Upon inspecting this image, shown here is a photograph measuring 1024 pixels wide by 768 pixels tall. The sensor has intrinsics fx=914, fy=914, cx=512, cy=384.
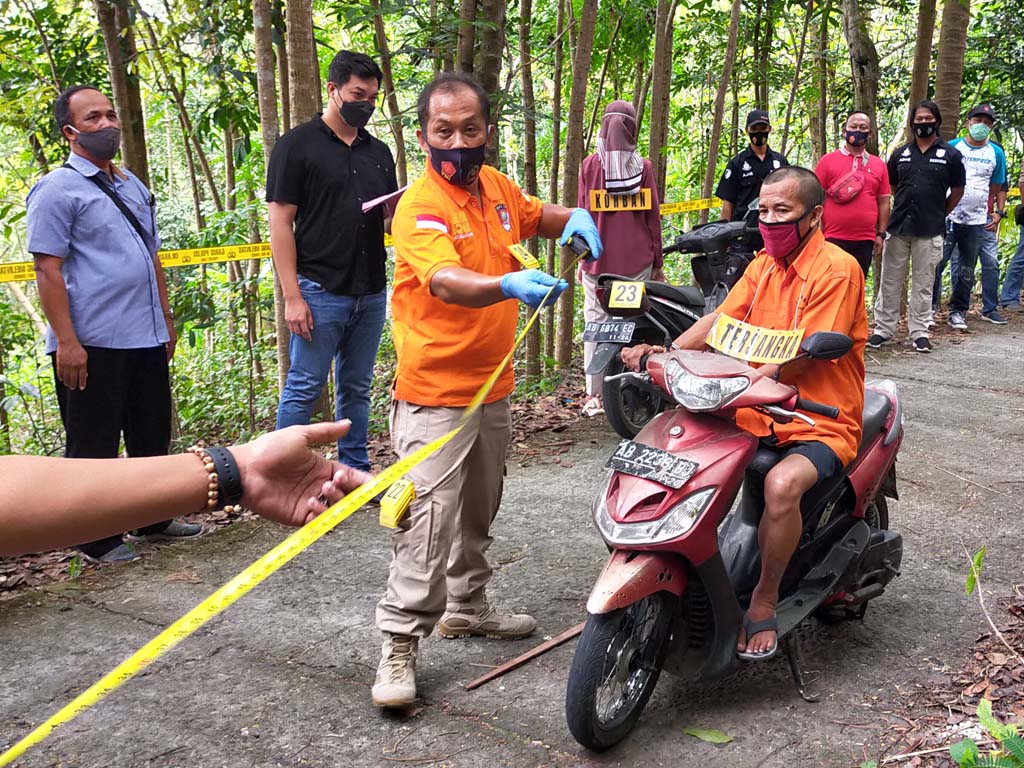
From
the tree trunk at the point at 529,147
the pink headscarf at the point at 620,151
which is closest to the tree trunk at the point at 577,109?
the tree trunk at the point at 529,147

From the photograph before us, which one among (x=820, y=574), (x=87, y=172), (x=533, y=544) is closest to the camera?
(x=820, y=574)

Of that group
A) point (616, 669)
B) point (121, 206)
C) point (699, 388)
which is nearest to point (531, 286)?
point (699, 388)

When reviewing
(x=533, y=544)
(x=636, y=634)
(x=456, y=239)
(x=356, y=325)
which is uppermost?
(x=456, y=239)

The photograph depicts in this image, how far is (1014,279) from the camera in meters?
11.2

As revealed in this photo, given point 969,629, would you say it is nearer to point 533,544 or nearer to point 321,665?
point 533,544

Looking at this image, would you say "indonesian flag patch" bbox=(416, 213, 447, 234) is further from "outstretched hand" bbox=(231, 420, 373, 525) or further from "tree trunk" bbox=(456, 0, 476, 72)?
"tree trunk" bbox=(456, 0, 476, 72)

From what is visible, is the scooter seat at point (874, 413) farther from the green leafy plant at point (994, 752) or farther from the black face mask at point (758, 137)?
the black face mask at point (758, 137)

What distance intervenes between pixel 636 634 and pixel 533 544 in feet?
5.58

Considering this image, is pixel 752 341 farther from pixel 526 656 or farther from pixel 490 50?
pixel 490 50

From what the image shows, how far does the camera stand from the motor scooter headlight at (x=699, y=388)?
9.66ft

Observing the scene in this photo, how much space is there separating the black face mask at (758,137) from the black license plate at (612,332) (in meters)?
3.03

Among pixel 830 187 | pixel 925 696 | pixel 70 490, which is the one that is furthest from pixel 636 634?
pixel 830 187

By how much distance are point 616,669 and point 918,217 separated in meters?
7.11

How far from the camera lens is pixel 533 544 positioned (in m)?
4.72
